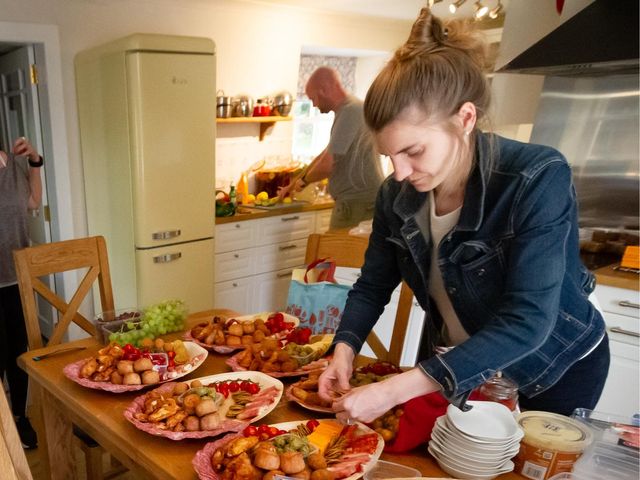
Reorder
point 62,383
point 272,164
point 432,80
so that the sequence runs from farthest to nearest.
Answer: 1. point 272,164
2. point 62,383
3. point 432,80

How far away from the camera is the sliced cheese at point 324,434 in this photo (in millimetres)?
1006

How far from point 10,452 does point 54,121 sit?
236 centimetres

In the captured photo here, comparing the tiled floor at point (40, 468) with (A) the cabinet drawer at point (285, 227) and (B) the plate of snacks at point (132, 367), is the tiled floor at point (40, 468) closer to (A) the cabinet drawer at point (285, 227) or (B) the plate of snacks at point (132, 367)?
(B) the plate of snacks at point (132, 367)

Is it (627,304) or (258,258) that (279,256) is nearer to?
(258,258)

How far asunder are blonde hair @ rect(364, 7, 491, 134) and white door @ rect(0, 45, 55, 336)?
8.23 feet

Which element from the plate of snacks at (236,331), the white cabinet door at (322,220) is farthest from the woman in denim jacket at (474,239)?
the white cabinet door at (322,220)

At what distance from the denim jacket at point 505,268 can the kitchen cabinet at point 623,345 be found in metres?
1.34

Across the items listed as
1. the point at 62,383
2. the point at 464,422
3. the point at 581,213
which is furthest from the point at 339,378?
the point at 581,213

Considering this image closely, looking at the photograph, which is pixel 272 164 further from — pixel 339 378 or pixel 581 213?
pixel 339 378

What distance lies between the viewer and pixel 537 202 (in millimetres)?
894

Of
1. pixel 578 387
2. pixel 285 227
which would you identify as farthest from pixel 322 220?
pixel 578 387

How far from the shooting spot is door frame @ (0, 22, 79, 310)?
2.60m

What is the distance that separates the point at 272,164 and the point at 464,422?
328 cm

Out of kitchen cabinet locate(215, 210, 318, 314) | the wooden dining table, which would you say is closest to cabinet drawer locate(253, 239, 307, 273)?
kitchen cabinet locate(215, 210, 318, 314)
